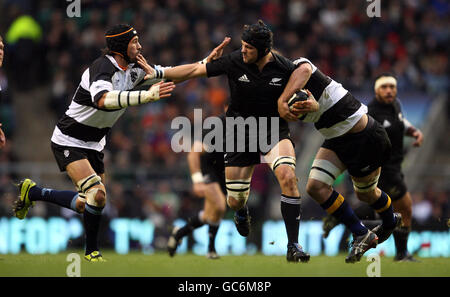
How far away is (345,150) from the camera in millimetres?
9297

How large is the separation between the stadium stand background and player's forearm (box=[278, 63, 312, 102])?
666 centimetres

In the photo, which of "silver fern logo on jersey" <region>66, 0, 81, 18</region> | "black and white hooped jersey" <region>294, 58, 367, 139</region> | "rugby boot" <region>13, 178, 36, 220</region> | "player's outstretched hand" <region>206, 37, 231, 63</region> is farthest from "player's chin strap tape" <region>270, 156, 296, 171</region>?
"silver fern logo on jersey" <region>66, 0, 81, 18</region>

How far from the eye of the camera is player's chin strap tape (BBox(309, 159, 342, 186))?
9281 mm

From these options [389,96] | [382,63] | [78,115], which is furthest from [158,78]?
[382,63]

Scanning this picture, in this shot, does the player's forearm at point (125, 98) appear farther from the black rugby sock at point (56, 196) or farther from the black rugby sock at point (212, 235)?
the black rugby sock at point (212, 235)

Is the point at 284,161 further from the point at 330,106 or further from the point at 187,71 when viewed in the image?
the point at 187,71

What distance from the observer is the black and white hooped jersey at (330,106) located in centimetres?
909

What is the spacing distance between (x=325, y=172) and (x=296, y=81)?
1140mm

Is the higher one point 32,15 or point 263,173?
point 32,15

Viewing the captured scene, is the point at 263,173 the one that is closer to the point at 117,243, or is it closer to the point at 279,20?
the point at 117,243

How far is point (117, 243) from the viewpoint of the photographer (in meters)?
15.0

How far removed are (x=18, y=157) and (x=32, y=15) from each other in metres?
3.88

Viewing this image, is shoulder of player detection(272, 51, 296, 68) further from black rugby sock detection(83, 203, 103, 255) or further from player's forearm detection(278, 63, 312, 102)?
black rugby sock detection(83, 203, 103, 255)

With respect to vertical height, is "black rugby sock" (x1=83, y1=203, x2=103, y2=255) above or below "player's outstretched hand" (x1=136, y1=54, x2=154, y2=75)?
below
